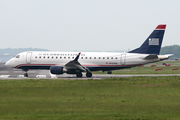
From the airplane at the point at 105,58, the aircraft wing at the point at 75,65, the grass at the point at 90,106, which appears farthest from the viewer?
the airplane at the point at 105,58

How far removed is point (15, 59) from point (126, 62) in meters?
17.0

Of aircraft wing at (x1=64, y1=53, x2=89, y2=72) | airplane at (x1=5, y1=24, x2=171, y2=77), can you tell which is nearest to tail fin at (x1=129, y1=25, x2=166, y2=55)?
airplane at (x1=5, y1=24, x2=171, y2=77)

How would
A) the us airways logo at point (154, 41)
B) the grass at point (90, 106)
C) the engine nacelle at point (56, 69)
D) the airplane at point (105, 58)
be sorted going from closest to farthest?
the grass at point (90, 106) → the engine nacelle at point (56, 69) → the airplane at point (105, 58) → the us airways logo at point (154, 41)

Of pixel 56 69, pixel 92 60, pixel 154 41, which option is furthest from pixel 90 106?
pixel 154 41

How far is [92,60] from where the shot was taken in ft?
143

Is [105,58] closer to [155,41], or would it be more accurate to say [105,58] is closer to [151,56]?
[151,56]

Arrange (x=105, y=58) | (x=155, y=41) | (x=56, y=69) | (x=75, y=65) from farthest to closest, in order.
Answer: (x=155, y=41) → (x=105, y=58) → (x=75, y=65) → (x=56, y=69)

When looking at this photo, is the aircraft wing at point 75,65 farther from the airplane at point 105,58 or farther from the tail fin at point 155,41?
the tail fin at point 155,41

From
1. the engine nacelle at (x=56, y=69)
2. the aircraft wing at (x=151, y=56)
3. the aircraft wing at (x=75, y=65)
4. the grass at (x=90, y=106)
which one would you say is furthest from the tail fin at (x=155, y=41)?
the grass at (x=90, y=106)

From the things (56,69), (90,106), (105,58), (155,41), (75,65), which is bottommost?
(56,69)

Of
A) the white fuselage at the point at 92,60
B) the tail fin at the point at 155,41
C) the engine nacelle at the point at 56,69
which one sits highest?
the tail fin at the point at 155,41

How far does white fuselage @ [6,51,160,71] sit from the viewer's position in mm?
43469

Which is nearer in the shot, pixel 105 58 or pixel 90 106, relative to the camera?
pixel 90 106

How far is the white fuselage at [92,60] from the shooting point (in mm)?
43469
